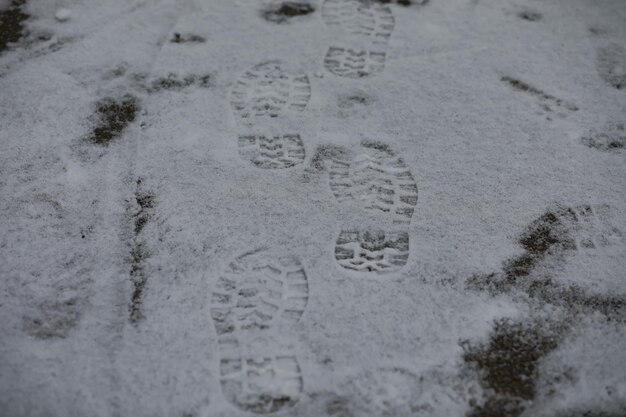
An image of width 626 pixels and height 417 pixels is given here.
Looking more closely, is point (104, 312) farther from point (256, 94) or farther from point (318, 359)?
point (256, 94)

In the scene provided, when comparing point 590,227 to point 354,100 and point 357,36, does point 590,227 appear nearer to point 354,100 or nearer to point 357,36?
point 354,100

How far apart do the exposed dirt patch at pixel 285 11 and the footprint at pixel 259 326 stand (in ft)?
4.12

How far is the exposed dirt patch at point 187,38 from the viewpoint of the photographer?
2.12 metres

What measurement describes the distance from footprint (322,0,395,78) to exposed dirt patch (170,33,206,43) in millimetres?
538

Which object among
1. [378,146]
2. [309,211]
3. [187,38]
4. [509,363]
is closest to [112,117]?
[187,38]

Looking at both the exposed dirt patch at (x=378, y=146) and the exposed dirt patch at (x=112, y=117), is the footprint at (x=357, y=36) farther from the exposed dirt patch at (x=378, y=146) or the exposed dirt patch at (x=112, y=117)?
the exposed dirt patch at (x=112, y=117)

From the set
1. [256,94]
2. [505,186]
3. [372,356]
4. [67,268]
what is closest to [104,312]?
[67,268]

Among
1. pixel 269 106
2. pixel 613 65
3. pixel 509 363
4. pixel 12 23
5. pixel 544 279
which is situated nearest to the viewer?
pixel 509 363

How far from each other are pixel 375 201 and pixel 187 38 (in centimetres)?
113

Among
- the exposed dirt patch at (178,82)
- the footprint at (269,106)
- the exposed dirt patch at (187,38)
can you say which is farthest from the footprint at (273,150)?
the exposed dirt patch at (187,38)

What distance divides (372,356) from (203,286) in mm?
478

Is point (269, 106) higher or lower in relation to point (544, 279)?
higher

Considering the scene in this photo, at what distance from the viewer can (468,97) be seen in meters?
1.91

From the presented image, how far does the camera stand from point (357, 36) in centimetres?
216
